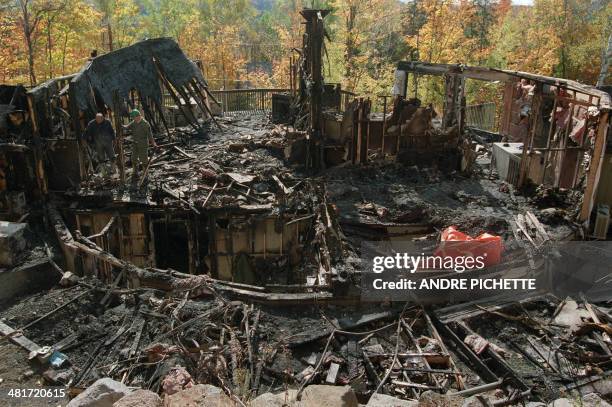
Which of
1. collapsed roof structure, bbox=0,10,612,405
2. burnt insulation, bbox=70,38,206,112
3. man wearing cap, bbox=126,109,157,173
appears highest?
burnt insulation, bbox=70,38,206,112

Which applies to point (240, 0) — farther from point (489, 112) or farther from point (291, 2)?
point (489, 112)

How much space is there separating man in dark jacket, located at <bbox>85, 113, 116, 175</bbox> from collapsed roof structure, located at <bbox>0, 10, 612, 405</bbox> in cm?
32

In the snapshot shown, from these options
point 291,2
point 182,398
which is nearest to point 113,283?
point 182,398

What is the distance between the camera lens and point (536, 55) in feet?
91.0

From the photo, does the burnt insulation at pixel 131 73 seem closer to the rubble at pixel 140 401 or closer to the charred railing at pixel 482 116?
the rubble at pixel 140 401

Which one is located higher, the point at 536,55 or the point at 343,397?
the point at 536,55

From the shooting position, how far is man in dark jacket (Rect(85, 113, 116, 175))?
11.7 m

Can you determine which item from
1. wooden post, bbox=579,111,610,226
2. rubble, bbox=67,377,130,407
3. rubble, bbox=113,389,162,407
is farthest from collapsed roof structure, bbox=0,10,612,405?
rubble, bbox=67,377,130,407

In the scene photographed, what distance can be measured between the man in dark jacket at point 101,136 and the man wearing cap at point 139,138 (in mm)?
517

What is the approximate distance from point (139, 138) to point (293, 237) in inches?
184

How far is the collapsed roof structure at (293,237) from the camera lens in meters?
6.14

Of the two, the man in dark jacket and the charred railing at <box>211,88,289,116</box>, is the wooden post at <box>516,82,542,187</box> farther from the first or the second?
the charred railing at <box>211,88,289,116</box>

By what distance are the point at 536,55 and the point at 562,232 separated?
21.4 meters

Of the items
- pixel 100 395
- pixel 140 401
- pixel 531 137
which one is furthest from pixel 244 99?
pixel 140 401
